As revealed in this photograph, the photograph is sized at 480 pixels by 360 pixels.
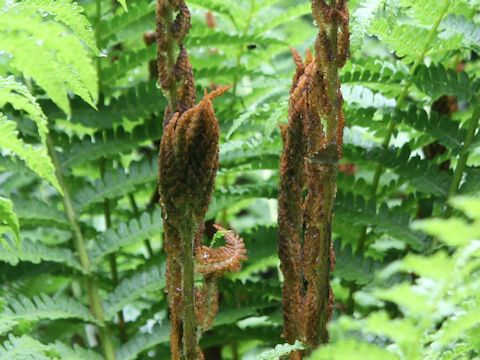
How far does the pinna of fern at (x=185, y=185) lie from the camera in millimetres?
906

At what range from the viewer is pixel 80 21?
988 mm

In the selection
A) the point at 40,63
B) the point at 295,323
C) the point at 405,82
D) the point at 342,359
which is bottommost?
the point at 295,323

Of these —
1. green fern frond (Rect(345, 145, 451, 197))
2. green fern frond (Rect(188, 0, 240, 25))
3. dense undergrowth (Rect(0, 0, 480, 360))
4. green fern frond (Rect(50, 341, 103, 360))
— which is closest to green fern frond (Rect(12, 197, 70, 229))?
dense undergrowth (Rect(0, 0, 480, 360))

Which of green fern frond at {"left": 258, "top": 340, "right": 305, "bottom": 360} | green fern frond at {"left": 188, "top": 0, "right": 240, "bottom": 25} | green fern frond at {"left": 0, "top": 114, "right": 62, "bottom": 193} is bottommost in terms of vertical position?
green fern frond at {"left": 258, "top": 340, "right": 305, "bottom": 360}

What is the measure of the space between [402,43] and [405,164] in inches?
9.6

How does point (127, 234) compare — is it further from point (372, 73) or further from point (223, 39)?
point (372, 73)

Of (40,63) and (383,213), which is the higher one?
(40,63)

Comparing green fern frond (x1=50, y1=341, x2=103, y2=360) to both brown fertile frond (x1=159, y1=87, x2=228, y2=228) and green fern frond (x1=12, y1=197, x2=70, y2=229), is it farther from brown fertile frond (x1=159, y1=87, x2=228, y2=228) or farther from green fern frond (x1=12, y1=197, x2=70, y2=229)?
brown fertile frond (x1=159, y1=87, x2=228, y2=228)

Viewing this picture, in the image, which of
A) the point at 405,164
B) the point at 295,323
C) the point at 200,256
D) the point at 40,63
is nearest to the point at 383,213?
the point at 405,164

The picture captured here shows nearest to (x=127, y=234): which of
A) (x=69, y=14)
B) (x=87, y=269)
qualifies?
(x=87, y=269)

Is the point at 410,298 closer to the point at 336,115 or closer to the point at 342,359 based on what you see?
the point at 342,359

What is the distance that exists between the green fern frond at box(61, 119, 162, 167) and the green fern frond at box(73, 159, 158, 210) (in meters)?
0.06

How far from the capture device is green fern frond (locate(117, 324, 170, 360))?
154cm

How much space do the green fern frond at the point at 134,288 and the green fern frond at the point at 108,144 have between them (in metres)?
0.30
